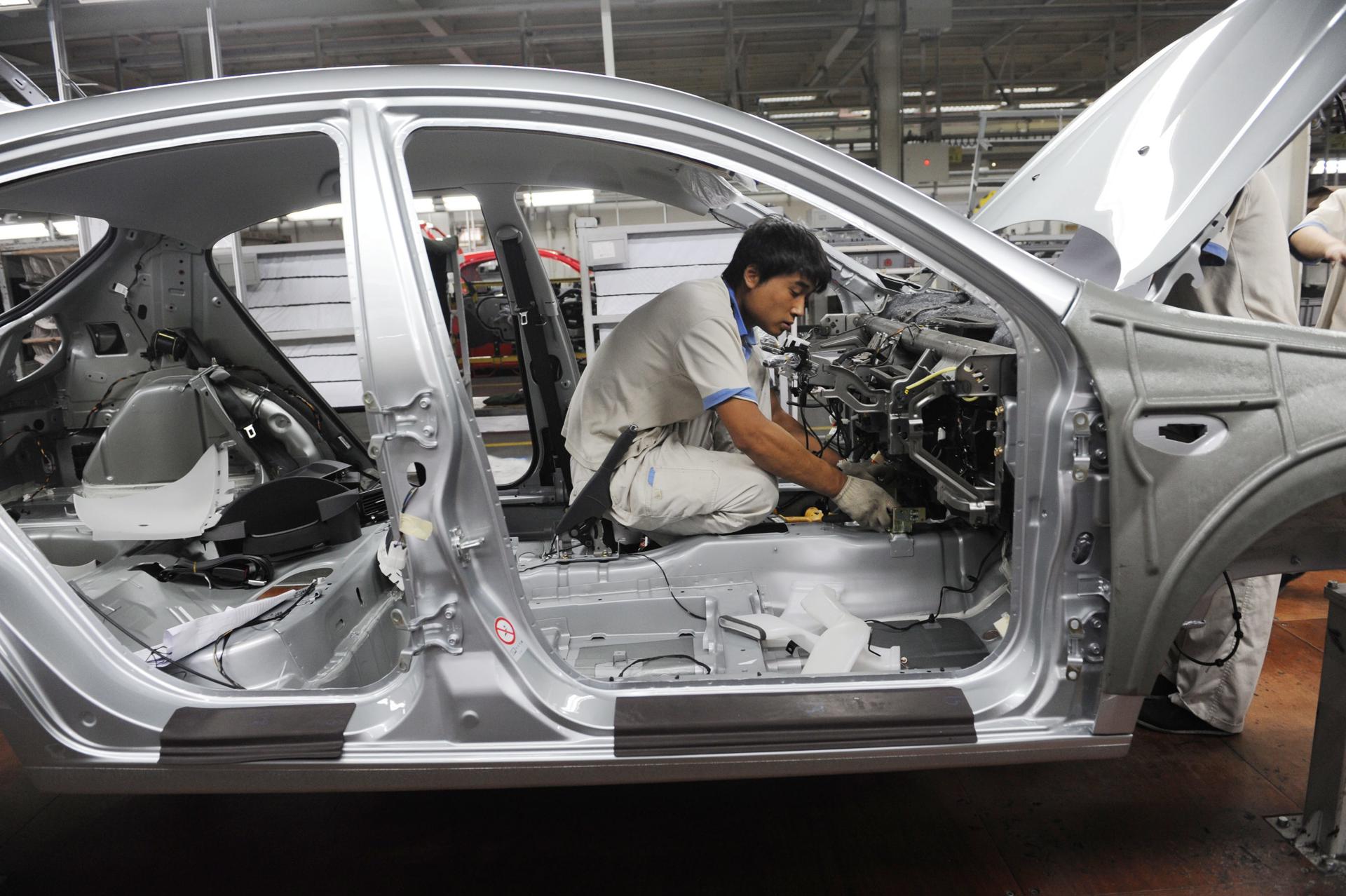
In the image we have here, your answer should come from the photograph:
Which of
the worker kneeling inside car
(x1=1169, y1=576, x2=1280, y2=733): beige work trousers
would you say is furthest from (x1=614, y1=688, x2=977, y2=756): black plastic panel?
(x1=1169, y1=576, x2=1280, y2=733): beige work trousers

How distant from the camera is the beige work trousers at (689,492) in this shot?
7.81ft

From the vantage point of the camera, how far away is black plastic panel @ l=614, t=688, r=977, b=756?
152 centimetres

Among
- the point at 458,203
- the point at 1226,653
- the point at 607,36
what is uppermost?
the point at 458,203

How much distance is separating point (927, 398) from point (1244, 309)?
108 centimetres

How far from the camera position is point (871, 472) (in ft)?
8.74

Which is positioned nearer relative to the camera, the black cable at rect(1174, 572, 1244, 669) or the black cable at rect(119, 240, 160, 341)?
the black cable at rect(1174, 572, 1244, 669)

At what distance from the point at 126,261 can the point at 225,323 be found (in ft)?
1.21

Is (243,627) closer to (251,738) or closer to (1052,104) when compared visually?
A: (251,738)

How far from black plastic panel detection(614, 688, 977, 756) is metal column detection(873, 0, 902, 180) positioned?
7.31 m

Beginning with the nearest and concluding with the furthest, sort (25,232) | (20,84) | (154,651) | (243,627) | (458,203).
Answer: (154,651) → (243,627) → (20,84) → (25,232) → (458,203)

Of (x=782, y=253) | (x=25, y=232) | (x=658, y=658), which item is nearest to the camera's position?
(x=658, y=658)

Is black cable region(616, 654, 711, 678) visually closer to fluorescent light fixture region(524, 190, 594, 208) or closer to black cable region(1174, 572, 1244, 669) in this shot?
black cable region(1174, 572, 1244, 669)

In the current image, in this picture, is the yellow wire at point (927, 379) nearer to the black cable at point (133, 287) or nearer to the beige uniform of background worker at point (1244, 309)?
the beige uniform of background worker at point (1244, 309)

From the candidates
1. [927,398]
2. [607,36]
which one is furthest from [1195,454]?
[607,36]
